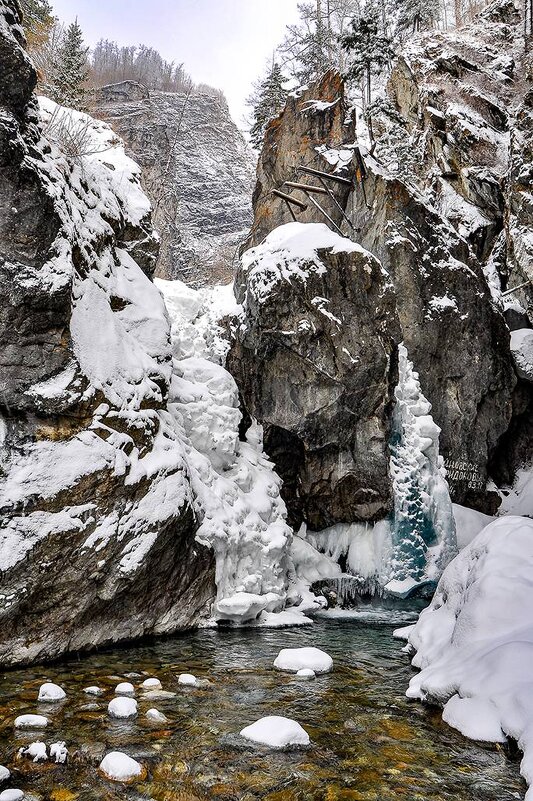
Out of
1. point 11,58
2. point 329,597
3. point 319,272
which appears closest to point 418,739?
point 329,597

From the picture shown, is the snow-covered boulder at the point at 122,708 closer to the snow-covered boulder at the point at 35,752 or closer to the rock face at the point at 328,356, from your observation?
the snow-covered boulder at the point at 35,752

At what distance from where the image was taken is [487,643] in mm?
4418

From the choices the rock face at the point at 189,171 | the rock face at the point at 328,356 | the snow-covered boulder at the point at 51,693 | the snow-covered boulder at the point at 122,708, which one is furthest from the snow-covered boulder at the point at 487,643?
the rock face at the point at 189,171

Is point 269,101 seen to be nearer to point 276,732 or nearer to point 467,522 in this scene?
point 467,522

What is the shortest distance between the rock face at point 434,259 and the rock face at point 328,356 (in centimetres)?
5

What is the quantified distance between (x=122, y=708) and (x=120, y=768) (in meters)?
0.94

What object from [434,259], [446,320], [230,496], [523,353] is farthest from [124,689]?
[523,353]

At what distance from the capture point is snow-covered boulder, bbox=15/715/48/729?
3.88m

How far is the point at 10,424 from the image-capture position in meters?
5.84

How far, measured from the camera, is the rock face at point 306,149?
14921mm

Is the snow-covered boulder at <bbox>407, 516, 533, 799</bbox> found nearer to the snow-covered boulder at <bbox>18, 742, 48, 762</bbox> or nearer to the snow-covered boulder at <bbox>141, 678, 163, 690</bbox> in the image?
the snow-covered boulder at <bbox>141, 678, 163, 690</bbox>

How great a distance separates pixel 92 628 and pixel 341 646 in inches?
130

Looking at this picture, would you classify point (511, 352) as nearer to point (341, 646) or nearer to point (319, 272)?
point (319, 272)

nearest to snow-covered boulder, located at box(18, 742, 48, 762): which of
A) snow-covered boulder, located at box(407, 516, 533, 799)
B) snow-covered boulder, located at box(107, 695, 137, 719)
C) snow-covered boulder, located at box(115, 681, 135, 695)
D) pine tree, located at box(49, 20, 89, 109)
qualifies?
snow-covered boulder, located at box(107, 695, 137, 719)
